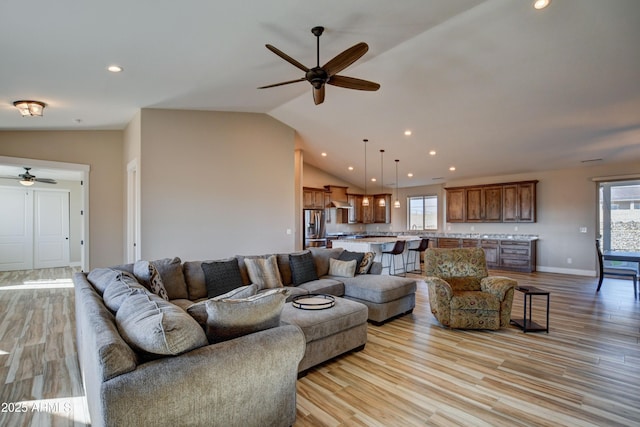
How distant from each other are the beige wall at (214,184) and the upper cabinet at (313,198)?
280cm

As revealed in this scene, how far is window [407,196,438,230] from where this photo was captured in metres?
10.3

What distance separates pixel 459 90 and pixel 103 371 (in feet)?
17.6

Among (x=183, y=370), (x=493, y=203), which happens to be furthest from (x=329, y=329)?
(x=493, y=203)

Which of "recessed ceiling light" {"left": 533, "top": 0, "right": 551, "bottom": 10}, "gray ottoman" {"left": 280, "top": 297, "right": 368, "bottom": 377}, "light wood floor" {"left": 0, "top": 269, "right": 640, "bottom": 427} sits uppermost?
"recessed ceiling light" {"left": 533, "top": 0, "right": 551, "bottom": 10}

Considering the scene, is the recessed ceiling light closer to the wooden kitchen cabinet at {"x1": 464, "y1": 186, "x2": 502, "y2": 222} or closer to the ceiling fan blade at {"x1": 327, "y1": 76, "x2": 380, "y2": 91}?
the ceiling fan blade at {"x1": 327, "y1": 76, "x2": 380, "y2": 91}

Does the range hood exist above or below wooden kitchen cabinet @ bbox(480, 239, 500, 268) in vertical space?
above

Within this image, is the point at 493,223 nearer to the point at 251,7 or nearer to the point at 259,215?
the point at 259,215

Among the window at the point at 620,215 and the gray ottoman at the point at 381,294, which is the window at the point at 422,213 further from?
the gray ottoman at the point at 381,294

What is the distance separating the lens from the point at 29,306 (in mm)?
4898

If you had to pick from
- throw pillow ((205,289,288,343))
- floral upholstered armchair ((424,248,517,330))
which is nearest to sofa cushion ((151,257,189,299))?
throw pillow ((205,289,288,343))

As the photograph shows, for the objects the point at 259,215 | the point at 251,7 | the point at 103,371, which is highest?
the point at 251,7

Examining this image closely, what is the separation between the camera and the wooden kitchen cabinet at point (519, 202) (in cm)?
806

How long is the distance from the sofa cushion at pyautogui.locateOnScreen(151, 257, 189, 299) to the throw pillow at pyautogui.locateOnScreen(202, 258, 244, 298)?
0.82ft

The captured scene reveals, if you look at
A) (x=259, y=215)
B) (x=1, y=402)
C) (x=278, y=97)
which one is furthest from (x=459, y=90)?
(x=1, y=402)
